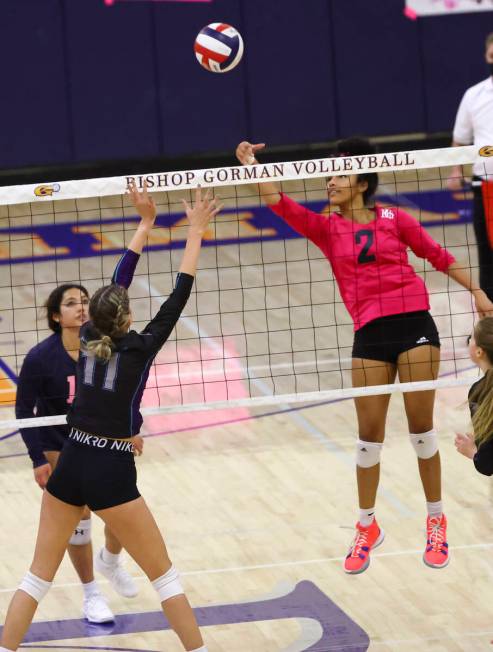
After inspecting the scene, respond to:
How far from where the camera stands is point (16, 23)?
18359mm

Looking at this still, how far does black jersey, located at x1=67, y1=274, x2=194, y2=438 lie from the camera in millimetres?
5887

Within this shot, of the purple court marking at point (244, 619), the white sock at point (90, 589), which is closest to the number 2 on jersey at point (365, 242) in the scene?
the purple court marking at point (244, 619)

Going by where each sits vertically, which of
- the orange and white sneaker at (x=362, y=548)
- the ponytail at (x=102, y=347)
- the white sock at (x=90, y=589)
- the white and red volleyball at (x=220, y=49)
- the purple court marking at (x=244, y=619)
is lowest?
the purple court marking at (x=244, y=619)

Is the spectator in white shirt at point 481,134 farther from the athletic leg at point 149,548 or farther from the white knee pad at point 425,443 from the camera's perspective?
the athletic leg at point 149,548

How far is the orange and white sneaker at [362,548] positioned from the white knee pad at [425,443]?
0.53 meters

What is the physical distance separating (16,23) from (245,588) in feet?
42.3

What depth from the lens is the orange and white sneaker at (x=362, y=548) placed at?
23.4 feet

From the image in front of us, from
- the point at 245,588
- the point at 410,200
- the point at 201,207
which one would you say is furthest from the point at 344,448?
the point at 410,200

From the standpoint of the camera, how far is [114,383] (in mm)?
5887

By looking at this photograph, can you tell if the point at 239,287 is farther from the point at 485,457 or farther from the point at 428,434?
the point at 485,457

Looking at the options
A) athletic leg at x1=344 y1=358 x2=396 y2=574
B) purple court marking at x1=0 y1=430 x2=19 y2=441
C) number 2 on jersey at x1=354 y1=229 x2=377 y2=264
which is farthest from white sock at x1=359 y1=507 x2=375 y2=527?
purple court marking at x1=0 y1=430 x2=19 y2=441

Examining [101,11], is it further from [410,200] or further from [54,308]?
[54,308]

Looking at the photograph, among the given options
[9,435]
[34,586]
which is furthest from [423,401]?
[9,435]

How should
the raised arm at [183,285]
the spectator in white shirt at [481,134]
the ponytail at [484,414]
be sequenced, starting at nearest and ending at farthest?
the ponytail at [484,414]
the raised arm at [183,285]
the spectator in white shirt at [481,134]
